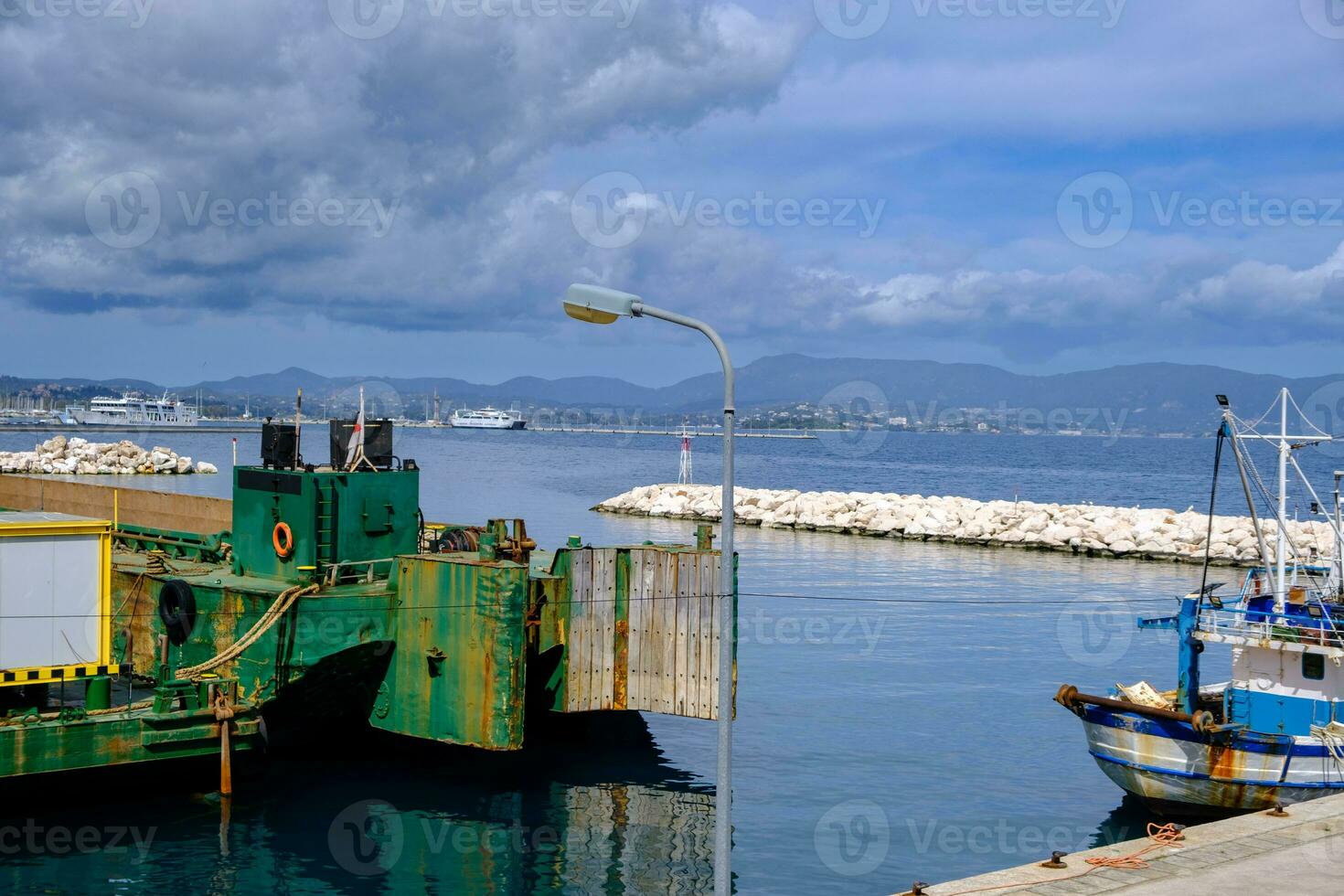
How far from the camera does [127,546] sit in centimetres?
3052

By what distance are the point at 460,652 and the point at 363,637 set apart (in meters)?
1.85

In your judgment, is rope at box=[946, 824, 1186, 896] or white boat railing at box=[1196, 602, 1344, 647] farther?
white boat railing at box=[1196, 602, 1344, 647]

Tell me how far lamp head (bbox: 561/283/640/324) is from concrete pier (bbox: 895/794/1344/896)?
7140 millimetres

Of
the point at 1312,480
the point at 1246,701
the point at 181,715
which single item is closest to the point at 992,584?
the point at 1246,701

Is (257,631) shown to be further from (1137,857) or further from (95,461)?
(95,461)

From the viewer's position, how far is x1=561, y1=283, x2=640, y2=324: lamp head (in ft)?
35.5

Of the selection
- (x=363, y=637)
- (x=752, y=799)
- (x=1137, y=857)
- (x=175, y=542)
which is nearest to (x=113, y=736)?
(x=363, y=637)

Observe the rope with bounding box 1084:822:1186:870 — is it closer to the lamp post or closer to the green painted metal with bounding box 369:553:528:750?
the lamp post

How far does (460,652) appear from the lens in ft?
65.4

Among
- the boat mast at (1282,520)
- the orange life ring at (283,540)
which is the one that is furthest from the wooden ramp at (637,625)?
the boat mast at (1282,520)

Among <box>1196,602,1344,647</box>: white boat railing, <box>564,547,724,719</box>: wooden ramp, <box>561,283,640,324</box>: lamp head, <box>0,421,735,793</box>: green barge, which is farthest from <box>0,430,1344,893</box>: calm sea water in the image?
<box>561,283,640,324</box>: lamp head

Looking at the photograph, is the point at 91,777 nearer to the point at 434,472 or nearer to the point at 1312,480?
the point at 434,472

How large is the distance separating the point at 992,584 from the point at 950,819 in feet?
97.7

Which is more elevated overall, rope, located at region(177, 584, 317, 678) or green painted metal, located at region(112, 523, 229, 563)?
green painted metal, located at region(112, 523, 229, 563)
